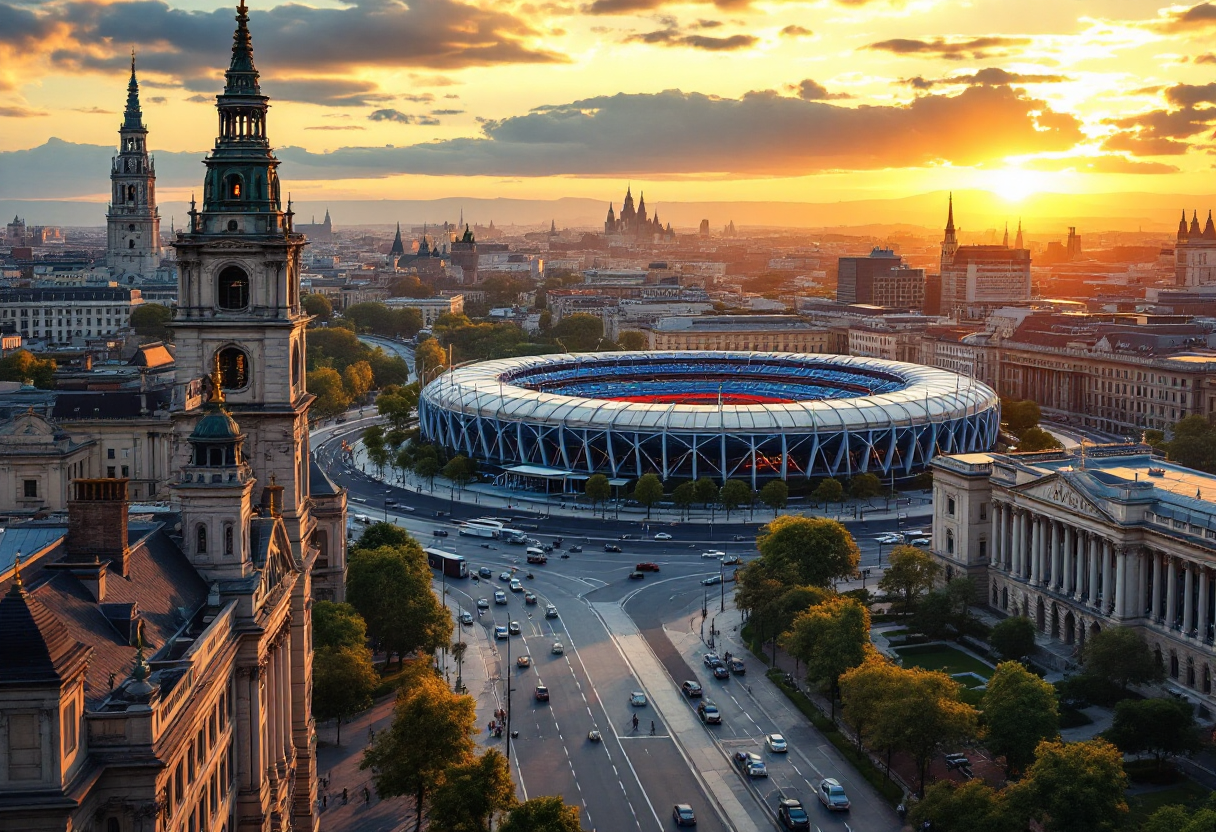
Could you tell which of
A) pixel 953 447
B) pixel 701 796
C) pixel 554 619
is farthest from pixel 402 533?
pixel 953 447

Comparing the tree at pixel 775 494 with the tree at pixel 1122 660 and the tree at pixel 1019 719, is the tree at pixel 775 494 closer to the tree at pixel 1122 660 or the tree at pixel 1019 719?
the tree at pixel 1122 660

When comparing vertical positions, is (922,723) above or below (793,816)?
above

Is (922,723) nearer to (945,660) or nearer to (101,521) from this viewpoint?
(945,660)

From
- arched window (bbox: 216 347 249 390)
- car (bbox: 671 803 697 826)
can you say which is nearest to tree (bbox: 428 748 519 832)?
car (bbox: 671 803 697 826)

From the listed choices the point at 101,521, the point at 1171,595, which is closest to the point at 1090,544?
the point at 1171,595

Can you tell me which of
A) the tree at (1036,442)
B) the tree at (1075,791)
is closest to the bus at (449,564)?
the tree at (1075,791)

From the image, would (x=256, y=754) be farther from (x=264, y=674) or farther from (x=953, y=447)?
(x=953, y=447)

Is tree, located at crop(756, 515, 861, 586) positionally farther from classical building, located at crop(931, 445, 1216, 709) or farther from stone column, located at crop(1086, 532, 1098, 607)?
stone column, located at crop(1086, 532, 1098, 607)
